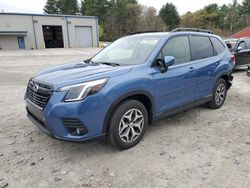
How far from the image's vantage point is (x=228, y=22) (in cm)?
7231

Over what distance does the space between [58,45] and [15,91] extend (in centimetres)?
3508

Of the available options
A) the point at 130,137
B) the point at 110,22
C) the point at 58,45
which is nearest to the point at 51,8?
the point at 110,22

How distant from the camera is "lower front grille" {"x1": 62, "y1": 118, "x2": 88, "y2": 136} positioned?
3.01m

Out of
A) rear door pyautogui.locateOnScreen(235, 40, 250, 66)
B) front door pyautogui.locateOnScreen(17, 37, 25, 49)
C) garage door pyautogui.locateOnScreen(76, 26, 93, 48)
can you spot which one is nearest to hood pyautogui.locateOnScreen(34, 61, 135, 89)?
rear door pyautogui.locateOnScreen(235, 40, 250, 66)

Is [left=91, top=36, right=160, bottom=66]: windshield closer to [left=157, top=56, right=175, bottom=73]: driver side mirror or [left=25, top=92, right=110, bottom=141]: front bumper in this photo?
[left=157, top=56, right=175, bottom=73]: driver side mirror

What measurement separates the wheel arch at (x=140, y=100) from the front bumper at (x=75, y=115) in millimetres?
70

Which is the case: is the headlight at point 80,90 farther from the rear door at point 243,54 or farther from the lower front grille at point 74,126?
the rear door at point 243,54

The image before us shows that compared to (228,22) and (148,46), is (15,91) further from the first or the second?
(228,22)

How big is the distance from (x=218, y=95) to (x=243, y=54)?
19.8 feet

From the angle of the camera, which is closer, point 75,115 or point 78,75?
point 75,115

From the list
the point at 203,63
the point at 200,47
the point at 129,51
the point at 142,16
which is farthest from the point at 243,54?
the point at 142,16

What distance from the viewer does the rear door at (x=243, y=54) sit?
10.2 meters

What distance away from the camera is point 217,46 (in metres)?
5.27

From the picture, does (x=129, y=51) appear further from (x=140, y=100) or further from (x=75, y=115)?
(x=75, y=115)
